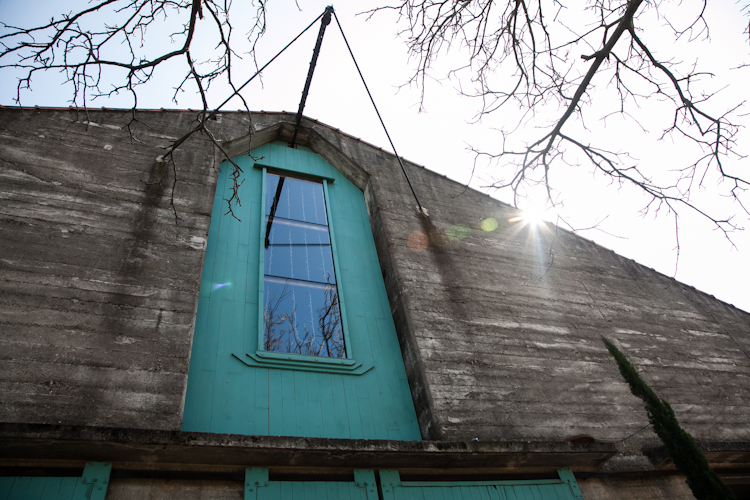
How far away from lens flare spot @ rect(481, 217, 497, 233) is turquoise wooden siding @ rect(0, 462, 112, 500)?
22.1 feet

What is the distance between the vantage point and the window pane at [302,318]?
565 centimetres

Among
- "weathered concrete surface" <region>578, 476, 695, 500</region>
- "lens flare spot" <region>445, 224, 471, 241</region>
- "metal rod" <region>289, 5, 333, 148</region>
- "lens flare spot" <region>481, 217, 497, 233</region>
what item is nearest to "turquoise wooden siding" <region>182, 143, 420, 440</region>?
"lens flare spot" <region>445, 224, 471, 241</region>

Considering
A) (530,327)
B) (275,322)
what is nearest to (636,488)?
(530,327)

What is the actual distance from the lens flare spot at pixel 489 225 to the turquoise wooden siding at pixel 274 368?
2.45 meters

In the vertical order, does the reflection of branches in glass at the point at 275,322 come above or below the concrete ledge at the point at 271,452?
above

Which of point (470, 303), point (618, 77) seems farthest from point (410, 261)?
point (618, 77)

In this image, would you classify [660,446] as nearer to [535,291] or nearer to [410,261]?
[535,291]

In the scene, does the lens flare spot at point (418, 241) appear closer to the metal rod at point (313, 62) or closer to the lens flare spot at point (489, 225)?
the lens flare spot at point (489, 225)

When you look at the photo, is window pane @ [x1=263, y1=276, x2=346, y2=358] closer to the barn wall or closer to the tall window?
the tall window

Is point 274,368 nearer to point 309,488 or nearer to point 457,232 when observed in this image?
point 309,488

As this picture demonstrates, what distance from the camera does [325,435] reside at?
476 cm

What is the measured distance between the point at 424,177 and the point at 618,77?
15.1 feet

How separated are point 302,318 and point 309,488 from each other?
2379 millimetres

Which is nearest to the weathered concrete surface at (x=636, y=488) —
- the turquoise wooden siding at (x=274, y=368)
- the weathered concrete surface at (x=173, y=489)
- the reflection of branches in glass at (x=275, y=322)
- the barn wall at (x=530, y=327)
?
the barn wall at (x=530, y=327)
